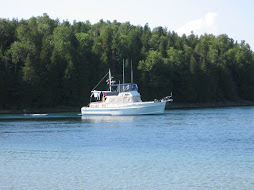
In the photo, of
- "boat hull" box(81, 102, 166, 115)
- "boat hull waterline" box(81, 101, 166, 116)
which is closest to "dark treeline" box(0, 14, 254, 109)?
"boat hull" box(81, 102, 166, 115)

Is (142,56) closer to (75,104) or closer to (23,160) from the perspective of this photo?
(75,104)

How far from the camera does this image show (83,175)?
31281 mm

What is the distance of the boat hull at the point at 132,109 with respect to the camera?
92688mm

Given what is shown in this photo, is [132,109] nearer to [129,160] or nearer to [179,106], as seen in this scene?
[179,106]

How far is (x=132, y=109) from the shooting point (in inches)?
3656

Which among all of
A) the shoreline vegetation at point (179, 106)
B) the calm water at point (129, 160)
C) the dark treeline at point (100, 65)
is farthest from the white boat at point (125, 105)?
the calm water at point (129, 160)

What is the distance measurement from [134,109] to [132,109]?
1.41 ft

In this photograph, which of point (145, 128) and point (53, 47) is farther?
point (53, 47)

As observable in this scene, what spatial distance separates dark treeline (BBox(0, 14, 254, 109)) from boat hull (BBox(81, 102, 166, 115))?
21.6m

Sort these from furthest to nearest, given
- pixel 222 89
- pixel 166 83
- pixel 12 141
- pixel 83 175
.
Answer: pixel 222 89 → pixel 166 83 → pixel 12 141 → pixel 83 175

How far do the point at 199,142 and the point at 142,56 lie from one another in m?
107

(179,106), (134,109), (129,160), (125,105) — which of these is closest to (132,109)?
(134,109)

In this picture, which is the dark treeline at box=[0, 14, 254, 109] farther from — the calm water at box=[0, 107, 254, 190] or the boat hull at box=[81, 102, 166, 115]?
the calm water at box=[0, 107, 254, 190]

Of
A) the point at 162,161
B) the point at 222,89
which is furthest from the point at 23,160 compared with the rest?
the point at 222,89
